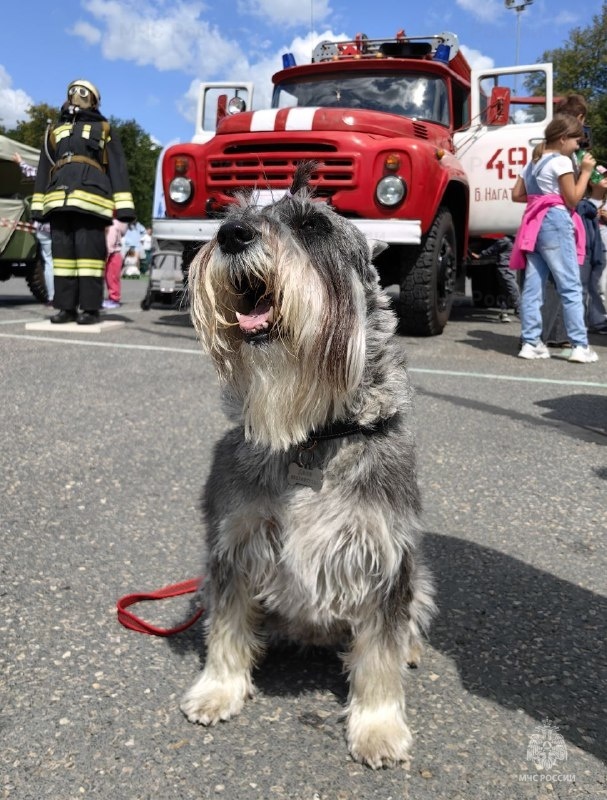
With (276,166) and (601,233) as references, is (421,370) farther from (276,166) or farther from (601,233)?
(601,233)

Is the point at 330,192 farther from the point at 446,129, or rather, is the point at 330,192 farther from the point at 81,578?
the point at 81,578

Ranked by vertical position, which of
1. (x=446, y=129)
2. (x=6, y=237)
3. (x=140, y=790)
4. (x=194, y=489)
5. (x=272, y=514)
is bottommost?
(x=140, y=790)

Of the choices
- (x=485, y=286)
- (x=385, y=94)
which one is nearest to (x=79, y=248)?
(x=385, y=94)

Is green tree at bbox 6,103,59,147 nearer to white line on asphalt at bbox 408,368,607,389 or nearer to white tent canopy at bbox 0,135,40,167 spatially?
white tent canopy at bbox 0,135,40,167

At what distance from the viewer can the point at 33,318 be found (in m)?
10.5

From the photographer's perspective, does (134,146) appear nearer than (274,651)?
No

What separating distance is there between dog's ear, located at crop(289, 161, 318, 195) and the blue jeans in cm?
570

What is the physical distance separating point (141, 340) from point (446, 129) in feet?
14.7

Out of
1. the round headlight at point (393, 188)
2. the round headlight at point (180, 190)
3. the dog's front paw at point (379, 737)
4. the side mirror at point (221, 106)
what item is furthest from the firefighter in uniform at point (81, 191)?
the dog's front paw at point (379, 737)

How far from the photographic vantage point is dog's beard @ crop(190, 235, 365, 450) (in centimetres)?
203

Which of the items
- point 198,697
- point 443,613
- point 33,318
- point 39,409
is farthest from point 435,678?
point 33,318

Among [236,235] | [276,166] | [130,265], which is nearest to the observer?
[236,235]

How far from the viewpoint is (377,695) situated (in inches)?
86.3

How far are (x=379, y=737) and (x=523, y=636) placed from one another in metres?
0.89
